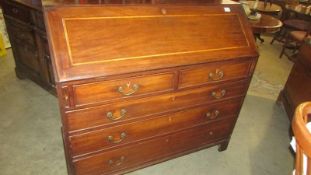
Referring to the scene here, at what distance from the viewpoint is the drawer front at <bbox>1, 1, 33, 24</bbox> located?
7.34 ft

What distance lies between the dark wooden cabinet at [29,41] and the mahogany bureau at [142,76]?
1138mm

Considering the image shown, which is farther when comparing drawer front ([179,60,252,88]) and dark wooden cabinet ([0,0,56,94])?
dark wooden cabinet ([0,0,56,94])

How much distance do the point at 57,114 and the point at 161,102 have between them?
1.44m

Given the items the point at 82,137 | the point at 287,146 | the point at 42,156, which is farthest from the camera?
the point at 287,146

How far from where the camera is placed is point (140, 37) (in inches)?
52.9

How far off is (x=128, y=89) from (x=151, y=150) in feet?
2.07

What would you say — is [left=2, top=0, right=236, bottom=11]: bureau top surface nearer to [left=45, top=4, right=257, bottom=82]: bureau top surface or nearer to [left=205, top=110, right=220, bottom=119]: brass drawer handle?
[left=45, top=4, right=257, bottom=82]: bureau top surface

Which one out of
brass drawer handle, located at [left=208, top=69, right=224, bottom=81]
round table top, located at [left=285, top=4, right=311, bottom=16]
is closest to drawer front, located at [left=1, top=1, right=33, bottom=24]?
brass drawer handle, located at [left=208, top=69, right=224, bottom=81]

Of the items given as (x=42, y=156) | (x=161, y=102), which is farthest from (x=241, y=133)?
(x=42, y=156)

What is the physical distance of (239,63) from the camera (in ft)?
5.37

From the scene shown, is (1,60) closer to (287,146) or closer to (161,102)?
(161,102)

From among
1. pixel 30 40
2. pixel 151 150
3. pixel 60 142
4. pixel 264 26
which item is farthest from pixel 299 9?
pixel 60 142

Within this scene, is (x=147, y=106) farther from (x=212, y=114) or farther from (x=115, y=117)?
(x=212, y=114)

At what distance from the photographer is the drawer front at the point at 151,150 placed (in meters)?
1.54
